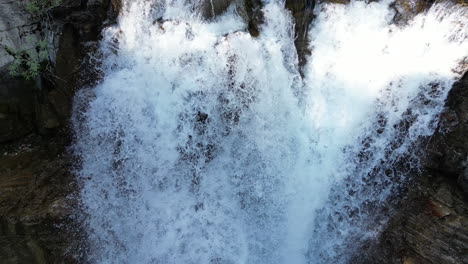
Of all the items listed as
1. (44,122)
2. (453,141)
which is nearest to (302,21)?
(453,141)

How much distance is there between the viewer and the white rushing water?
4.62 meters

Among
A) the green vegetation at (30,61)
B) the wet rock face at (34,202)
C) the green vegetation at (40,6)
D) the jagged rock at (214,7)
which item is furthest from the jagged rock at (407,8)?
the wet rock face at (34,202)

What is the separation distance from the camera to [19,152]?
475cm

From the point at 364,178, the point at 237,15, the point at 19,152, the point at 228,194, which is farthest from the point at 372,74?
the point at 19,152

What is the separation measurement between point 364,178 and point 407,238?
836 millimetres

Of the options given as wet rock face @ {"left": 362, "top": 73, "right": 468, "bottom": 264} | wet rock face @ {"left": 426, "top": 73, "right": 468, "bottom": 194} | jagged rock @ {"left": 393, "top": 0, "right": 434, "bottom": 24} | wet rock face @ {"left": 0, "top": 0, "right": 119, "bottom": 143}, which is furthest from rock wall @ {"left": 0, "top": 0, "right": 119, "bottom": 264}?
wet rock face @ {"left": 426, "top": 73, "right": 468, "bottom": 194}

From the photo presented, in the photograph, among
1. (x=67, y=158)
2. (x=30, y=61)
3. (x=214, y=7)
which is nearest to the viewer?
(x=30, y=61)

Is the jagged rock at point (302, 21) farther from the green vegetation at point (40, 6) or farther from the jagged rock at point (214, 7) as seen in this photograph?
the green vegetation at point (40, 6)

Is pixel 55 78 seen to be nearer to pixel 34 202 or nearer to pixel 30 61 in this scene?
pixel 30 61

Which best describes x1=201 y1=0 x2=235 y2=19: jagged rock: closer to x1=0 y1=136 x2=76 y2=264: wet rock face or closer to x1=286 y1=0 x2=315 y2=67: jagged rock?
x1=286 y1=0 x2=315 y2=67: jagged rock

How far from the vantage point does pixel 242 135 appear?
188 inches

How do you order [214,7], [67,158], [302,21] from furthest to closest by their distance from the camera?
1. [302,21]
2. [214,7]
3. [67,158]

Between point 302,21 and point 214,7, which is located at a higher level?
point 214,7

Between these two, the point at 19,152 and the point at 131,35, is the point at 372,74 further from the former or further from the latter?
the point at 19,152
